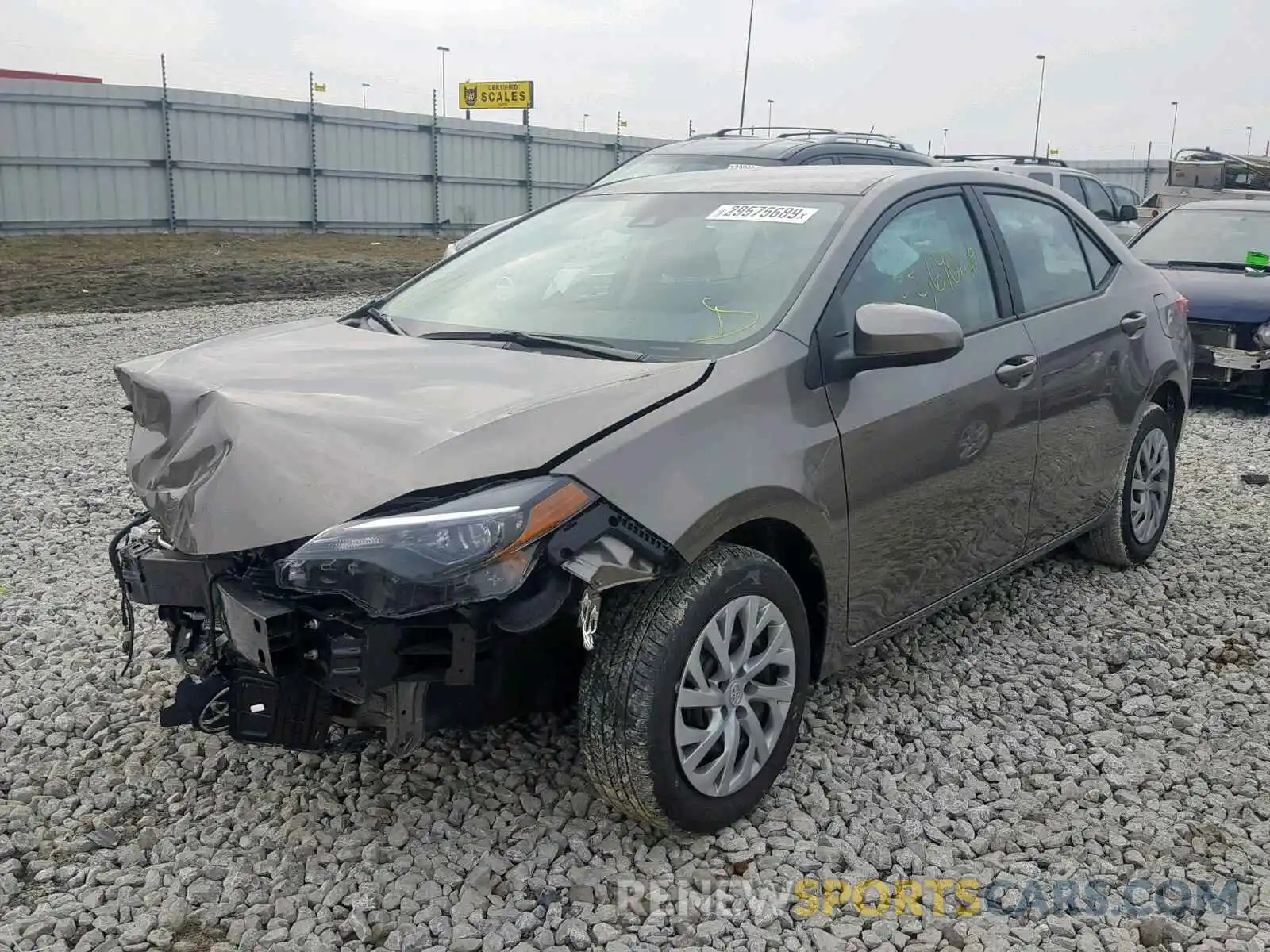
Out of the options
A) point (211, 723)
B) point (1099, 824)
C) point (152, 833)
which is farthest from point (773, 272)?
point (152, 833)

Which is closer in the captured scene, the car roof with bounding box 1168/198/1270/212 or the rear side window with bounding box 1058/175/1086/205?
the car roof with bounding box 1168/198/1270/212

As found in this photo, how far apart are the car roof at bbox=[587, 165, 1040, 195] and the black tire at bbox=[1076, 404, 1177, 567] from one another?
4.37ft

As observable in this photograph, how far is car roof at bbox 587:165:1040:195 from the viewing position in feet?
12.6

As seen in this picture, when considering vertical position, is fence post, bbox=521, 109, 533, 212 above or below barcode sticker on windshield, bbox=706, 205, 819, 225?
above

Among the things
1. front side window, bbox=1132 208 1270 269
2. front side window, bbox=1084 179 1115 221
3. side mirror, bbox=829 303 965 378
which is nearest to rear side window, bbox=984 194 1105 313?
side mirror, bbox=829 303 965 378

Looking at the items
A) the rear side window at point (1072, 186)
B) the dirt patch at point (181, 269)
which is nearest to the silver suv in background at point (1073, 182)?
the rear side window at point (1072, 186)

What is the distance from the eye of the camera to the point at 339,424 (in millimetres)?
2787

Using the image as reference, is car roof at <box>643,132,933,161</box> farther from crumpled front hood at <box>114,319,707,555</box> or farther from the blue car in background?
crumpled front hood at <box>114,319,707,555</box>

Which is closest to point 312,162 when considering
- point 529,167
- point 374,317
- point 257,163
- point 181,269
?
point 257,163

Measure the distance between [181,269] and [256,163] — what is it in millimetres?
7146

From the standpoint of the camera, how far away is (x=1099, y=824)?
317 centimetres

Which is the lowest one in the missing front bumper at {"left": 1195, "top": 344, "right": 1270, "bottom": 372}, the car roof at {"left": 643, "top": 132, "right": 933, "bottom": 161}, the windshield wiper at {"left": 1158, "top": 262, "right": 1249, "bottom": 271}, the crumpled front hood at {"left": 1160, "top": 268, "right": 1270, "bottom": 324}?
the missing front bumper at {"left": 1195, "top": 344, "right": 1270, "bottom": 372}

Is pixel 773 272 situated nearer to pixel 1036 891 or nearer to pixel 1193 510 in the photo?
pixel 1036 891

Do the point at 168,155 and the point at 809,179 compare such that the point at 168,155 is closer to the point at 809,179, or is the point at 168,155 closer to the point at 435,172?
the point at 435,172
